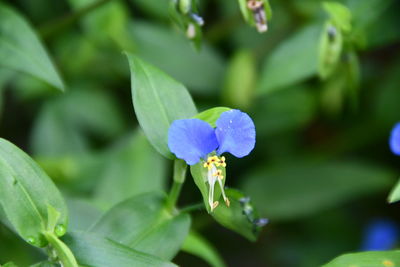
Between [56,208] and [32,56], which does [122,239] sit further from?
[32,56]

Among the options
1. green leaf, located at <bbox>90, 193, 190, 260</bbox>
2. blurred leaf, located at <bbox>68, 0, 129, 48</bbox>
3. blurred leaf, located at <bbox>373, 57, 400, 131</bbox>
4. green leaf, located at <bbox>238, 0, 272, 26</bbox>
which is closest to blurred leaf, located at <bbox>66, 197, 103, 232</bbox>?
green leaf, located at <bbox>90, 193, 190, 260</bbox>

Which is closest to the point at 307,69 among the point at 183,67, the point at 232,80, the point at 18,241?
the point at 232,80

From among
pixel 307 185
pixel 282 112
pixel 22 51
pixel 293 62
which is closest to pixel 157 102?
pixel 22 51

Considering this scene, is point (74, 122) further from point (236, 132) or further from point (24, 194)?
point (236, 132)

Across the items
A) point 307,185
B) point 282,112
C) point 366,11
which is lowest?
point 307,185

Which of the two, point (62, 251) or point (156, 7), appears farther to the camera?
point (156, 7)
